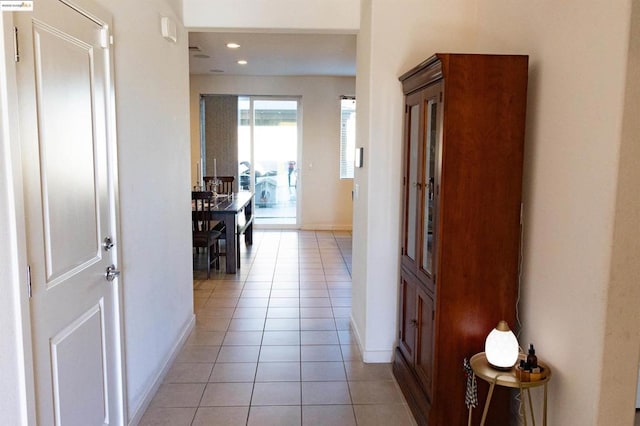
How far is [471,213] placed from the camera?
236cm

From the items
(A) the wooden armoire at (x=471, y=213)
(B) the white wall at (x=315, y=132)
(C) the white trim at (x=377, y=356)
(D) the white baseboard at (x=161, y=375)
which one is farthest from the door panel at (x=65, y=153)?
(B) the white wall at (x=315, y=132)

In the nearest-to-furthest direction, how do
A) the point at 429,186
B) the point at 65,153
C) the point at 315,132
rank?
the point at 65,153
the point at 429,186
the point at 315,132

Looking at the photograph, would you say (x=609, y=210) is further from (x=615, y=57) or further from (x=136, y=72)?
(x=136, y=72)

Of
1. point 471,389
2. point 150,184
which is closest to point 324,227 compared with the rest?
point 150,184

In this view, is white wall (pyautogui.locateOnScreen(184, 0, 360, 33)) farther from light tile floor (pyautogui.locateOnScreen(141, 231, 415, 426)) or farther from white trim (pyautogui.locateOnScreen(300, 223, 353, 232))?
white trim (pyautogui.locateOnScreen(300, 223, 353, 232))

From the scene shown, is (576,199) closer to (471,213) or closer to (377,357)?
(471,213)

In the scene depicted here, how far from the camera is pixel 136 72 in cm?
268

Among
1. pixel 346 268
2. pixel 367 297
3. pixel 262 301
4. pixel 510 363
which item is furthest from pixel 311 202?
pixel 510 363

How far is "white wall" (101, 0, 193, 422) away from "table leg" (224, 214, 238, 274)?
1.76 metres

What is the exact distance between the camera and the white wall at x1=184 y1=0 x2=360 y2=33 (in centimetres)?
362

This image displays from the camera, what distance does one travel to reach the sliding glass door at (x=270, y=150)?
29.0 feet

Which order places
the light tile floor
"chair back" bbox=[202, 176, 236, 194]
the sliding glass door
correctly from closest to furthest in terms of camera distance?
the light tile floor → "chair back" bbox=[202, 176, 236, 194] → the sliding glass door

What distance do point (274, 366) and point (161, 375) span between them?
0.73 metres

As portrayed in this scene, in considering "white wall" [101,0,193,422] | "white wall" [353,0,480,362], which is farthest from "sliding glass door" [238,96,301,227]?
"white wall" [353,0,480,362]
